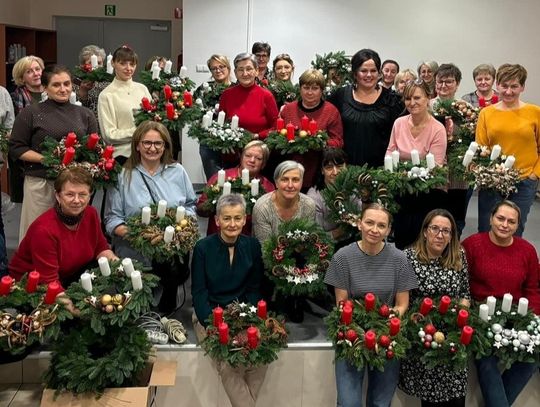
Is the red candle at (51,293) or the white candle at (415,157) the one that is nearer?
the red candle at (51,293)

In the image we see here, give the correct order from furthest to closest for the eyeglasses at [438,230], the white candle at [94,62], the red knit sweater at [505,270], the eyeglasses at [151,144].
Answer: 1. the white candle at [94,62]
2. the eyeglasses at [151,144]
3. the red knit sweater at [505,270]
4. the eyeglasses at [438,230]

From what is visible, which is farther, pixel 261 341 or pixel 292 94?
pixel 292 94

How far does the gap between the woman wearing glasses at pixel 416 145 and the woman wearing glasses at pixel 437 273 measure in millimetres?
534

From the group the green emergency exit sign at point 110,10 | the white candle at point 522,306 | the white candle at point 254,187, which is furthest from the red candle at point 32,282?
the green emergency exit sign at point 110,10

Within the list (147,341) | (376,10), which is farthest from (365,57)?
(376,10)

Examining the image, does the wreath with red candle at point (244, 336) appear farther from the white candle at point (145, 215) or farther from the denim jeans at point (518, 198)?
the denim jeans at point (518, 198)

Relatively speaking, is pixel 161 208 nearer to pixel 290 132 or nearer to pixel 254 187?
pixel 254 187

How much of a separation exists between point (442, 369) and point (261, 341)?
0.88m

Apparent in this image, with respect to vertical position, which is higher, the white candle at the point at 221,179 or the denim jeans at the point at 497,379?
the white candle at the point at 221,179

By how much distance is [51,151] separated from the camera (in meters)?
3.50

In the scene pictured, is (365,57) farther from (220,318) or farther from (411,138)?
(220,318)

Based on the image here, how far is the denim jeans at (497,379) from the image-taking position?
10.4 feet

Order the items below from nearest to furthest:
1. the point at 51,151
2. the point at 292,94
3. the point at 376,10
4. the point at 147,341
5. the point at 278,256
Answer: the point at 147,341 → the point at 278,256 → the point at 51,151 → the point at 292,94 → the point at 376,10

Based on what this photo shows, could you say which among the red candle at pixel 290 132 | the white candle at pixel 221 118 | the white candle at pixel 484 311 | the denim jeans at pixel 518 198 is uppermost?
the white candle at pixel 221 118
